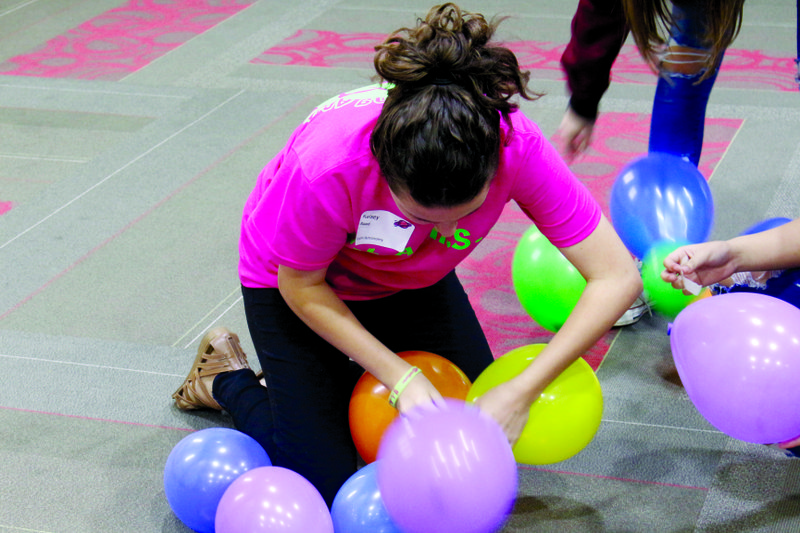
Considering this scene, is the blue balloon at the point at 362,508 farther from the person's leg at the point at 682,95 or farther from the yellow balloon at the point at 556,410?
the person's leg at the point at 682,95

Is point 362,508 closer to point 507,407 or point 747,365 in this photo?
point 507,407

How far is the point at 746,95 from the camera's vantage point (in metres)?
3.65

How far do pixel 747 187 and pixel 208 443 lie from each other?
2.09 m

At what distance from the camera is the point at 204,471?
1521 millimetres

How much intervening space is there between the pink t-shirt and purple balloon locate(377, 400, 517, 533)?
325 mm

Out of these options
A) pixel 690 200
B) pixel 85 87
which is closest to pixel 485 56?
pixel 690 200

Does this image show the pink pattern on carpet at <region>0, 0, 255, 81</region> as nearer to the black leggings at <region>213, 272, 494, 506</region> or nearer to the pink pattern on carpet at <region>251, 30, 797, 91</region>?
the pink pattern on carpet at <region>251, 30, 797, 91</region>

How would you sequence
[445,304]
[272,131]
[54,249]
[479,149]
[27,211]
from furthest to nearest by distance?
[272,131] → [27,211] → [54,249] → [445,304] → [479,149]

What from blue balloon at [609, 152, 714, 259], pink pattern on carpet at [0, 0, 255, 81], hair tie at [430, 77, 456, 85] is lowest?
pink pattern on carpet at [0, 0, 255, 81]

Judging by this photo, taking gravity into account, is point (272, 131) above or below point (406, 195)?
below

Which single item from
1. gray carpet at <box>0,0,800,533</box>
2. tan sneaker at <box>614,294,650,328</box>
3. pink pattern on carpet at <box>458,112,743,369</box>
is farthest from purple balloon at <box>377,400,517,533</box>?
tan sneaker at <box>614,294,650,328</box>

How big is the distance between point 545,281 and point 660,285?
276 mm

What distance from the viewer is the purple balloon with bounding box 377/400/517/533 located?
1172 mm

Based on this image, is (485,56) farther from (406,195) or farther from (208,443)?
(208,443)
